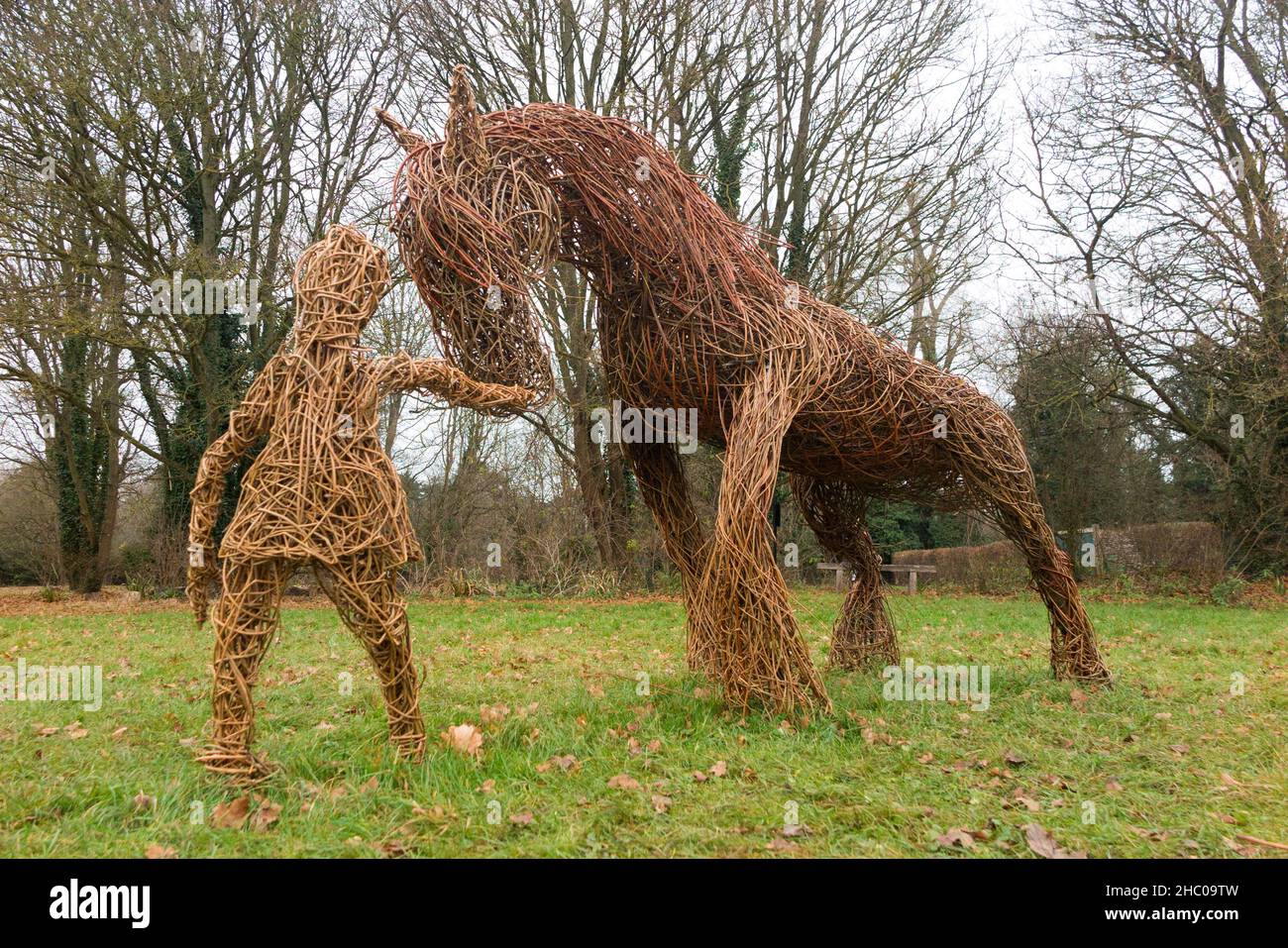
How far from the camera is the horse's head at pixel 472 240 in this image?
13.2 ft

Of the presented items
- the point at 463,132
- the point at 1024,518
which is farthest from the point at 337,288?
the point at 1024,518

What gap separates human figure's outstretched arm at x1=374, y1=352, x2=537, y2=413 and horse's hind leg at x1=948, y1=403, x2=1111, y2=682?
12.4 feet

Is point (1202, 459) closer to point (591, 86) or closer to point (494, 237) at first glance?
point (591, 86)

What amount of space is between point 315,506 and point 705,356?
267 centimetres

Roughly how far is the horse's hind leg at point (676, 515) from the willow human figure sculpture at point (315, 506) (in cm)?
251

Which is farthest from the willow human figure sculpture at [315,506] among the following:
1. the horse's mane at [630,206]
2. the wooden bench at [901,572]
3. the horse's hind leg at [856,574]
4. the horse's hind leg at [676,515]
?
the wooden bench at [901,572]

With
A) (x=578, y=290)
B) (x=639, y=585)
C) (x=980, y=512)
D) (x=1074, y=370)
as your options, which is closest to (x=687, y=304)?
(x=980, y=512)

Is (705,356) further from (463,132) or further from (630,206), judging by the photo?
(463,132)

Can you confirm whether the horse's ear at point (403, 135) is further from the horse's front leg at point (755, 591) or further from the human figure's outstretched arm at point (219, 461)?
the horse's front leg at point (755, 591)

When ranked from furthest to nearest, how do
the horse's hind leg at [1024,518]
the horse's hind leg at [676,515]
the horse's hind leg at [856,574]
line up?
the horse's hind leg at [856,574], the horse's hind leg at [1024,518], the horse's hind leg at [676,515]

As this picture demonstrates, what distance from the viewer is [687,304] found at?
5.08 metres

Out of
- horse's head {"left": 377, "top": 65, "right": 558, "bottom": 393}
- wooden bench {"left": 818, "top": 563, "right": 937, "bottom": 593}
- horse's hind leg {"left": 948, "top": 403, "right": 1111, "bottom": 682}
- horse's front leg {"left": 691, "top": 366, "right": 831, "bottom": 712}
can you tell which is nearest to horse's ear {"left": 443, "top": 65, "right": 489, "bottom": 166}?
horse's head {"left": 377, "top": 65, "right": 558, "bottom": 393}

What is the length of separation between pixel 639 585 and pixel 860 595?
9.73 metres

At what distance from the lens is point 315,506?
3459 mm
